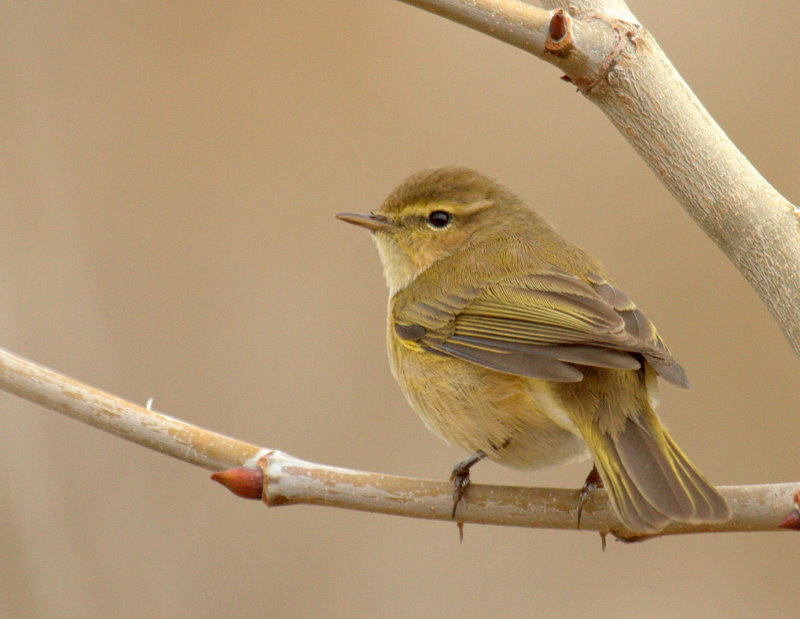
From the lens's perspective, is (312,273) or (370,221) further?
(312,273)

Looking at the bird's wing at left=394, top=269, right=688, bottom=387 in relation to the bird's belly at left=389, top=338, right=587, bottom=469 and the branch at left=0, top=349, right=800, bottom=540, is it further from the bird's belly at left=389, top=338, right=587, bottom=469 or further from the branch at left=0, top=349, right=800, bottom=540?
the branch at left=0, top=349, right=800, bottom=540

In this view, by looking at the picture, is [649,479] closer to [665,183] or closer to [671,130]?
[665,183]

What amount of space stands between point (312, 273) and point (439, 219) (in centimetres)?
171

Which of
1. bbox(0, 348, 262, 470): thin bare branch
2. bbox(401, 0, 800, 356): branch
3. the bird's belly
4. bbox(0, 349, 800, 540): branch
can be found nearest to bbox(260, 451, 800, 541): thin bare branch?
bbox(0, 349, 800, 540): branch

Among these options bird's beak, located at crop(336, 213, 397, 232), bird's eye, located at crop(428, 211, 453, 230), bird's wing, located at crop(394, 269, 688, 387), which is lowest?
bird's wing, located at crop(394, 269, 688, 387)

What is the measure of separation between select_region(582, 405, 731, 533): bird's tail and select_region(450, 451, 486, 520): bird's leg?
0.39 m

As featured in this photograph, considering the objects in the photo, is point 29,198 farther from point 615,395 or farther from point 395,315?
point 615,395

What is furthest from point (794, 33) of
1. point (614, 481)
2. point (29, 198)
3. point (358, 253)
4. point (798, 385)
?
point (29, 198)

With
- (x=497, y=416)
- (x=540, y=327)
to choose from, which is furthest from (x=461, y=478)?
(x=540, y=327)

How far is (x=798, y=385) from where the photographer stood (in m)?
5.32

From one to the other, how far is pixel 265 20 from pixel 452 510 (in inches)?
159

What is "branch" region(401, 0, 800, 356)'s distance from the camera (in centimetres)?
226

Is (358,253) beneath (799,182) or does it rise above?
beneath

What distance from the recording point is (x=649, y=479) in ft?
8.57
